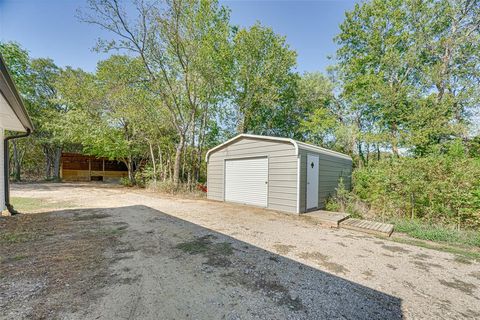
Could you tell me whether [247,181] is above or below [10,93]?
below

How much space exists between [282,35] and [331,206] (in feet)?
34.8

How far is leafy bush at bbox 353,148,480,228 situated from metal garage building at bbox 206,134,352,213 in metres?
1.65

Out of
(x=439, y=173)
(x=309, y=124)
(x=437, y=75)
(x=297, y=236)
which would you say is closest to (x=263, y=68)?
(x=309, y=124)

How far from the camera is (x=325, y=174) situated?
7.16 m

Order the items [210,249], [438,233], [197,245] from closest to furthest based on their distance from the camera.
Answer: [210,249] → [197,245] → [438,233]

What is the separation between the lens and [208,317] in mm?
1727

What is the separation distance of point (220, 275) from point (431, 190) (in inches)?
222

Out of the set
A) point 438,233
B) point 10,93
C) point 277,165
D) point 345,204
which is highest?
point 10,93

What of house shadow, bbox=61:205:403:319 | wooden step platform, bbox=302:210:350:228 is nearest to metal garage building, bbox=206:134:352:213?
wooden step platform, bbox=302:210:350:228

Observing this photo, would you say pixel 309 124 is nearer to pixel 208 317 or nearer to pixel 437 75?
pixel 437 75

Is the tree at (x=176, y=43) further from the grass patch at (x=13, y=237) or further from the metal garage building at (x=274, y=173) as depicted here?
the grass patch at (x=13, y=237)

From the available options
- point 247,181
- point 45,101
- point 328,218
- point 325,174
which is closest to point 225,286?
point 328,218

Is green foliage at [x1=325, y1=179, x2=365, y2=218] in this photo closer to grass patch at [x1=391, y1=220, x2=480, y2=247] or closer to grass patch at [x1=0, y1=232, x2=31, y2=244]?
grass patch at [x1=391, y1=220, x2=480, y2=247]

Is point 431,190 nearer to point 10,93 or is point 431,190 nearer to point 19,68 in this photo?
point 10,93
